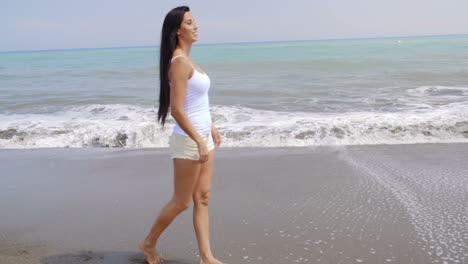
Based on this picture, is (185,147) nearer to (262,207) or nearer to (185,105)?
(185,105)

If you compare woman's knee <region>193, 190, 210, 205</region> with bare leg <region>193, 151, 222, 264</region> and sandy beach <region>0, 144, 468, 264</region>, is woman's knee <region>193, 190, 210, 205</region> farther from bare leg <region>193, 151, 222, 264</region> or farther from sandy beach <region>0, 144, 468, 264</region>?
sandy beach <region>0, 144, 468, 264</region>

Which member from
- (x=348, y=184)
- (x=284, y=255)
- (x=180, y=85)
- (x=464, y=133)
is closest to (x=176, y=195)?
(x=180, y=85)

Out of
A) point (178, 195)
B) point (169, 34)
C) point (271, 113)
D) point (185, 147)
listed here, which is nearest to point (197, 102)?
point (185, 147)

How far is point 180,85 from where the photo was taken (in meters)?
2.33

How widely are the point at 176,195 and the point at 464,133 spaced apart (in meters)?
6.26

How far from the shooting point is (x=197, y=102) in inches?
96.7

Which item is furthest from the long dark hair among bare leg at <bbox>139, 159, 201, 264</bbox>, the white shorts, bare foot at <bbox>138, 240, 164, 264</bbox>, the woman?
bare foot at <bbox>138, 240, 164, 264</bbox>

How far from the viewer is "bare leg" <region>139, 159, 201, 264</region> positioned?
8.26ft

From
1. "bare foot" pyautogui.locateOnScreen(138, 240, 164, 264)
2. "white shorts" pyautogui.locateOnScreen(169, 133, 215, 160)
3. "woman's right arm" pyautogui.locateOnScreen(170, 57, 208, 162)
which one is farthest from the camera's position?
"bare foot" pyautogui.locateOnScreen(138, 240, 164, 264)

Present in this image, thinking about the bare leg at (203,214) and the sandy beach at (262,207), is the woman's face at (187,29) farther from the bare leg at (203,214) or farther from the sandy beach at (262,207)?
the sandy beach at (262,207)

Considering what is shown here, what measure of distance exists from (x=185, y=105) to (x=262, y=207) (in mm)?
1843

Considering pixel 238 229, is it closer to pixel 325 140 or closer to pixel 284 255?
pixel 284 255

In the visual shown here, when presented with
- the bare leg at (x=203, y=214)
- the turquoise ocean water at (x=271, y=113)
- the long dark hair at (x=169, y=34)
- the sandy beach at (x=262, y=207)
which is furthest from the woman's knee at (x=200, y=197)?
the turquoise ocean water at (x=271, y=113)

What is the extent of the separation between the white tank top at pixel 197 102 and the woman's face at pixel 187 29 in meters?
0.16
